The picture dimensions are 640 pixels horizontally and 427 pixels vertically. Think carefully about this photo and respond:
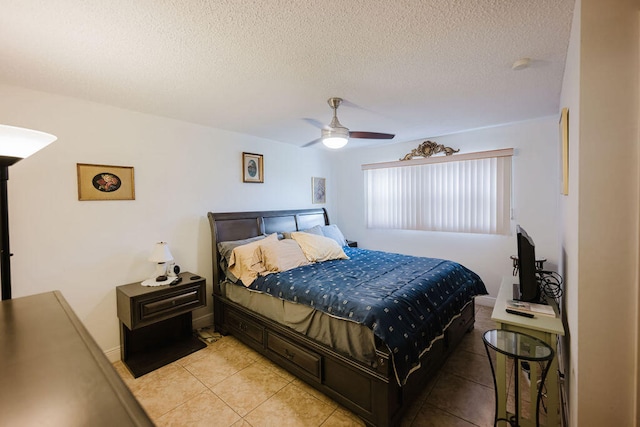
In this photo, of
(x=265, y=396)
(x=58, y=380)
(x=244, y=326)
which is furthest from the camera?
(x=244, y=326)

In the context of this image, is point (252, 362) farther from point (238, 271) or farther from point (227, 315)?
point (238, 271)

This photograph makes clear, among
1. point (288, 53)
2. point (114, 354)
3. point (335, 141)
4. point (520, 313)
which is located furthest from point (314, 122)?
point (114, 354)

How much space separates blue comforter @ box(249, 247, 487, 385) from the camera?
178cm

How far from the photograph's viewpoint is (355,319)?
1.84m

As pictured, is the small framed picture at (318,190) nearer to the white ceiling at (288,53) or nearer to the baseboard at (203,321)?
the white ceiling at (288,53)

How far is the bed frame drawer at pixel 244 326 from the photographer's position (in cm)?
267

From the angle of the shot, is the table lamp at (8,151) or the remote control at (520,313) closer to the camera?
the table lamp at (8,151)

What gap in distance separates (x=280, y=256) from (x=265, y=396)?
124 centimetres

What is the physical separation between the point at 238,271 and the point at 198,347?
2.91ft

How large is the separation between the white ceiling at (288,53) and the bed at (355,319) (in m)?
1.58

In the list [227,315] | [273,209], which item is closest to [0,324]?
[227,315]

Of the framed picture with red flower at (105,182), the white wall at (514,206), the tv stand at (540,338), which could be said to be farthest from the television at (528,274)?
the framed picture with red flower at (105,182)

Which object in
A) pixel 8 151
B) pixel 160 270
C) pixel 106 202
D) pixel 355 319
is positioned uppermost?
pixel 8 151

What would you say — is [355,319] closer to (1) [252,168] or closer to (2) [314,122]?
(2) [314,122]
